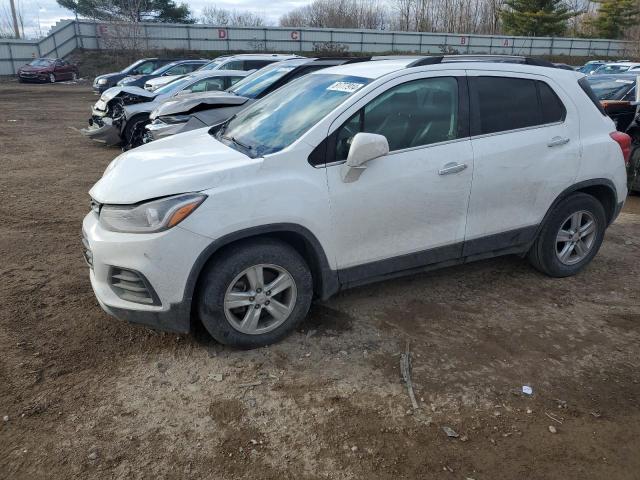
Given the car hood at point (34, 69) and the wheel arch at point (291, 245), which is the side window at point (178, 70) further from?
the wheel arch at point (291, 245)

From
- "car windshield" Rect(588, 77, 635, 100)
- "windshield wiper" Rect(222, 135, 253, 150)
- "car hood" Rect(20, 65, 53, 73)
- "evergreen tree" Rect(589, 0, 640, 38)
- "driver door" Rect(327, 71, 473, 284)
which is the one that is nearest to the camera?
"driver door" Rect(327, 71, 473, 284)

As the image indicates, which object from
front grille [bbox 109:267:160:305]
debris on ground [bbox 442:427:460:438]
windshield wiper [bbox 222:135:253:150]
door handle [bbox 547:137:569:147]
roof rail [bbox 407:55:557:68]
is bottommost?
debris on ground [bbox 442:427:460:438]

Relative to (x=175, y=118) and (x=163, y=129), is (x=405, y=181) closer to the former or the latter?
(x=163, y=129)

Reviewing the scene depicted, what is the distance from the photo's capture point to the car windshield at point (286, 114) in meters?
3.64

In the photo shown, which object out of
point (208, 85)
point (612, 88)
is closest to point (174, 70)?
point (208, 85)

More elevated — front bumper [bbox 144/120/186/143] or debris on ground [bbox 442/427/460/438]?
front bumper [bbox 144/120/186/143]

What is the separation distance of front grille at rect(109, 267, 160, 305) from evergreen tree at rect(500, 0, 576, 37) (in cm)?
5747

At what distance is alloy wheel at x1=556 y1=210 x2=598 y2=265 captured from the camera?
4.56 metres

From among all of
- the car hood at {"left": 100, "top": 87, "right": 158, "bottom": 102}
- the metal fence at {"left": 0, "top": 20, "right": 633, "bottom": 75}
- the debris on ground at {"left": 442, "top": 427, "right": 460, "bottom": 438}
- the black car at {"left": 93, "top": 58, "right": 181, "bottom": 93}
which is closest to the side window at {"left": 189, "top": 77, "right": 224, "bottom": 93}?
the car hood at {"left": 100, "top": 87, "right": 158, "bottom": 102}

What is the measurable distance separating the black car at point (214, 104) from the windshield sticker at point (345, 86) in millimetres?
2912

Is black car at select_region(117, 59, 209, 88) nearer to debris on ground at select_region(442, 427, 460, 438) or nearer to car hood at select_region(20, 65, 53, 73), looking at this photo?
car hood at select_region(20, 65, 53, 73)

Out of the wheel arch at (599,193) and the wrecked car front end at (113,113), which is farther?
the wrecked car front end at (113,113)

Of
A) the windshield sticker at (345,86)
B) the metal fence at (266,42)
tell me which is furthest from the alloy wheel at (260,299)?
the metal fence at (266,42)

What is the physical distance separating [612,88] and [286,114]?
8084 millimetres
